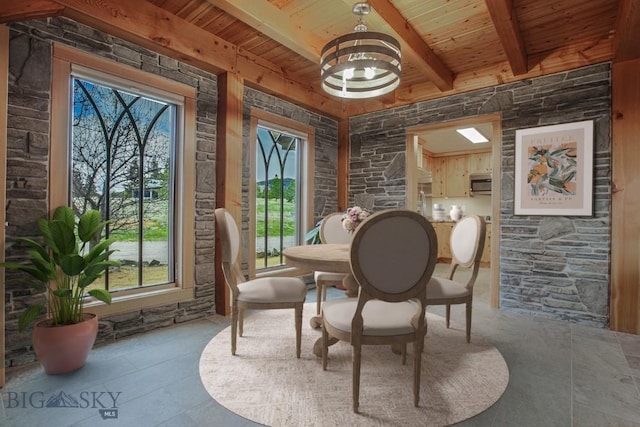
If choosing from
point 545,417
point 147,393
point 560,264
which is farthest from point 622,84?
point 147,393

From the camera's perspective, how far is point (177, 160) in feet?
9.40

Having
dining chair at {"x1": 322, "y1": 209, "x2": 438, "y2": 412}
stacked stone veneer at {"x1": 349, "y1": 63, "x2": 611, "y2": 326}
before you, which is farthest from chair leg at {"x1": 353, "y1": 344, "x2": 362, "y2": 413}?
stacked stone veneer at {"x1": 349, "y1": 63, "x2": 611, "y2": 326}

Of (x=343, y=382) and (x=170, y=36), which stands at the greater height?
(x=170, y=36)

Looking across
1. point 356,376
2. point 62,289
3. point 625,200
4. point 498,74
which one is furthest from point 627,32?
point 62,289

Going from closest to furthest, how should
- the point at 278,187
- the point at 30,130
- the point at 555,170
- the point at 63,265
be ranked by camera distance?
1. the point at 63,265
2. the point at 30,130
3. the point at 555,170
4. the point at 278,187

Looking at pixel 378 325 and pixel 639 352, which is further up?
pixel 378 325

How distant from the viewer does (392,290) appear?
1542mm

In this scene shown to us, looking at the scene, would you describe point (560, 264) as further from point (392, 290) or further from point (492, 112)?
point (392, 290)

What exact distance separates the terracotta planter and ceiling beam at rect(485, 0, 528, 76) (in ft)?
10.9

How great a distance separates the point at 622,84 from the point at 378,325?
3.06 meters

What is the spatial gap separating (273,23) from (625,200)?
326 centimetres

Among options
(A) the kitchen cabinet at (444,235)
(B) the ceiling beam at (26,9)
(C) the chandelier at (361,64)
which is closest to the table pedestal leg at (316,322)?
(C) the chandelier at (361,64)

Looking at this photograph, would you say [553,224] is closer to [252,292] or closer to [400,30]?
[400,30]

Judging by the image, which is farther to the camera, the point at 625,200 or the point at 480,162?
the point at 480,162
